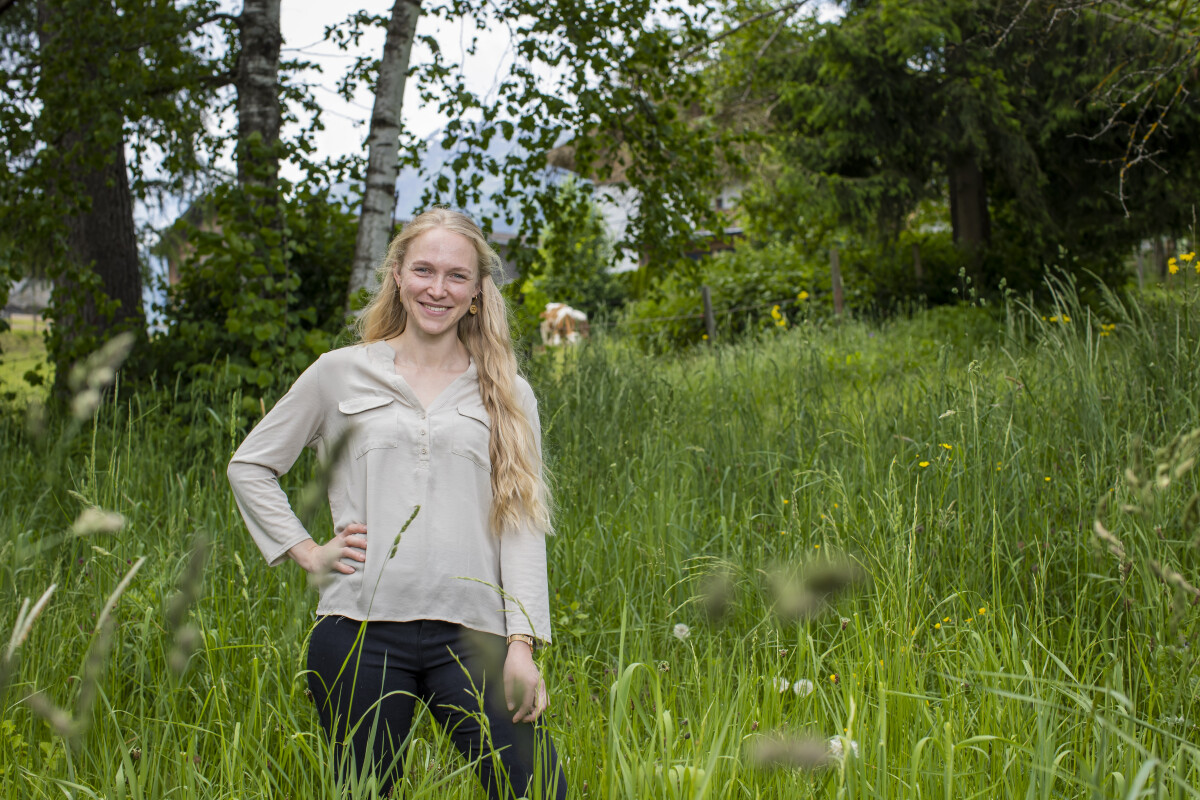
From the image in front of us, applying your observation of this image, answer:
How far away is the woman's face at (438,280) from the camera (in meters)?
1.99

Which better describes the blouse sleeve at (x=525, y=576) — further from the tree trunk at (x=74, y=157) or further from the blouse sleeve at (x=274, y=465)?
the tree trunk at (x=74, y=157)

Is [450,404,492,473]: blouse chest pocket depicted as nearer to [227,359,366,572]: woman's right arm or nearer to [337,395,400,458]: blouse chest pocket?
[337,395,400,458]: blouse chest pocket

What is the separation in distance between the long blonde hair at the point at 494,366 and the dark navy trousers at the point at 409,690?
0.92 ft

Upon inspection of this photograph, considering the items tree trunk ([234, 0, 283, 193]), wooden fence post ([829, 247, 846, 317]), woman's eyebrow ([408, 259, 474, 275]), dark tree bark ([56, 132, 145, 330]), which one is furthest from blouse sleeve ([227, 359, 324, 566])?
wooden fence post ([829, 247, 846, 317])

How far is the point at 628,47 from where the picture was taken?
238 inches

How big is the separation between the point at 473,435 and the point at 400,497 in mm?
207

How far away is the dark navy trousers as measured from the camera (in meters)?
1.72

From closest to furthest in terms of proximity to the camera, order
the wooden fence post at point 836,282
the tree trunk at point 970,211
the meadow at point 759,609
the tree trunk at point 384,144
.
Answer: the meadow at point 759,609, the tree trunk at point 384,144, the wooden fence post at point 836,282, the tree trunk at point 970,211

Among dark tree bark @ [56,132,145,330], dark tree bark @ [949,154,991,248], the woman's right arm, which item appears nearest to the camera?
the woman's right arm

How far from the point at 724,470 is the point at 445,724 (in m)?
2.34

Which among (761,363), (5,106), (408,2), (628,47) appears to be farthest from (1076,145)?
(5,106)

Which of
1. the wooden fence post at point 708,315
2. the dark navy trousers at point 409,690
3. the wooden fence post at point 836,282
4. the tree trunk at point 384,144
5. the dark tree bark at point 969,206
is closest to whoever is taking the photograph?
the dark navy trousers at point 409,690

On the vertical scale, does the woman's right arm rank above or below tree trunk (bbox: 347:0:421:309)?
below

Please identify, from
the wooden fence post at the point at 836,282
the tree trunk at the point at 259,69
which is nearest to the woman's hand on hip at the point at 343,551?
the tree trunk at the point at 259,69
